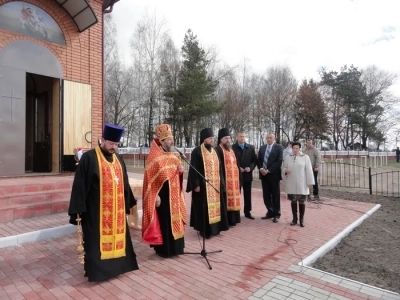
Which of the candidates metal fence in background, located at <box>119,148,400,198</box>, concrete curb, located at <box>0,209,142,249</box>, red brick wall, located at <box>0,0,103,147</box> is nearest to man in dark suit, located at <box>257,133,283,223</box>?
metal fence in background, located at <box>119,148,400,198</box>

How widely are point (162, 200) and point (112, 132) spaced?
4.34ft

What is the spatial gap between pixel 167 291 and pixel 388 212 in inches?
269

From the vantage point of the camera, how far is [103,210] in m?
3.55

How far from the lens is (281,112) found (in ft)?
116

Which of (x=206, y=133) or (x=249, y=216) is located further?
(x=249, y=216)

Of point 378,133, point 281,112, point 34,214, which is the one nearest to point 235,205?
point 34,214

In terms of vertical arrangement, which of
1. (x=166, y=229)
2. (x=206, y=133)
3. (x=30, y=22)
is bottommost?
(x=166, y=229)

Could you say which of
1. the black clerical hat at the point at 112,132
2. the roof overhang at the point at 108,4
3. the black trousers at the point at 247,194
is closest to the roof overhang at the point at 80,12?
the roof overhang at the point at 108,4

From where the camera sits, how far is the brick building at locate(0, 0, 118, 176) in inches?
255

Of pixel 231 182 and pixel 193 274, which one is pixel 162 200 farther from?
pixel 231 182

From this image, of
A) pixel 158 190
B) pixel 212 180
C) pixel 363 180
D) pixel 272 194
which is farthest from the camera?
pixel 363 180

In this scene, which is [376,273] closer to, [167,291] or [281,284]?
[281,284]

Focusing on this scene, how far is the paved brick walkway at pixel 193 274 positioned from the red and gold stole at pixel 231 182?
35.0 inches

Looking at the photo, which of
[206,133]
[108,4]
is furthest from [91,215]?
[108,4]
